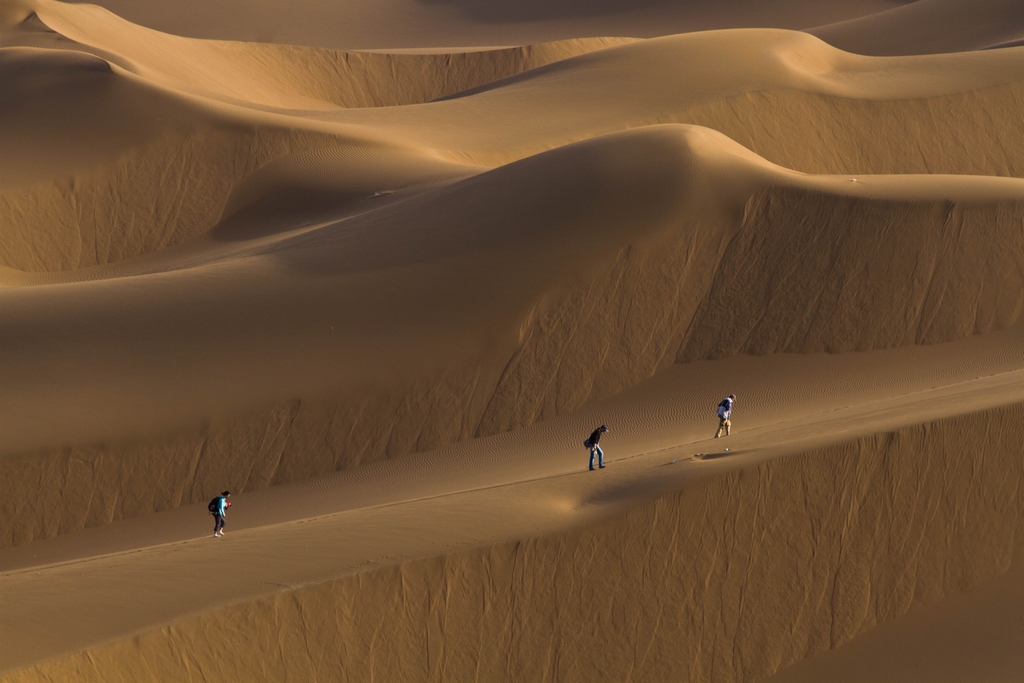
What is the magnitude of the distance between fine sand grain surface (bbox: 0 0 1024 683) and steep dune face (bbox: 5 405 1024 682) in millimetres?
37

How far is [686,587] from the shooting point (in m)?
15.1

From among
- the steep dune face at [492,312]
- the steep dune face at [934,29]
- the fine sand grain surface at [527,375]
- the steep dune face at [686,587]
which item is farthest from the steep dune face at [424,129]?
the steep dune face at [686,587]

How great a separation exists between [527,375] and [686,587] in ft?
25.8

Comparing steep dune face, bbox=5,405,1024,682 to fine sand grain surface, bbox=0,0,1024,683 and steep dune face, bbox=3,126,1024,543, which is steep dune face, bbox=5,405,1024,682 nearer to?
fine sand grain surface, bbox=0,0,1024,683

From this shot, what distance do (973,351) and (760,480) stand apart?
9.37 meters

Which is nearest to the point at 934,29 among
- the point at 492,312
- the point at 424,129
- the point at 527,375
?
the point at 424,129

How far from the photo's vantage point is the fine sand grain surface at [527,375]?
576 inches

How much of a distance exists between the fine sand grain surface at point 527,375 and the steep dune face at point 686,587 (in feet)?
0.12

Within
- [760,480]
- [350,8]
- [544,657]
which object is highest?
[350,8]

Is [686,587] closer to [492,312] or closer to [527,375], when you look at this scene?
[527,375]

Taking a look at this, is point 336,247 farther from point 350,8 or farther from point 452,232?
point 350,8

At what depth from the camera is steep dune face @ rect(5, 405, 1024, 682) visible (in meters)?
14.0

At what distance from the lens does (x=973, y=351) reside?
75.8 ft

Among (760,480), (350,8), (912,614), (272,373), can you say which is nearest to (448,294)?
(272,373)
